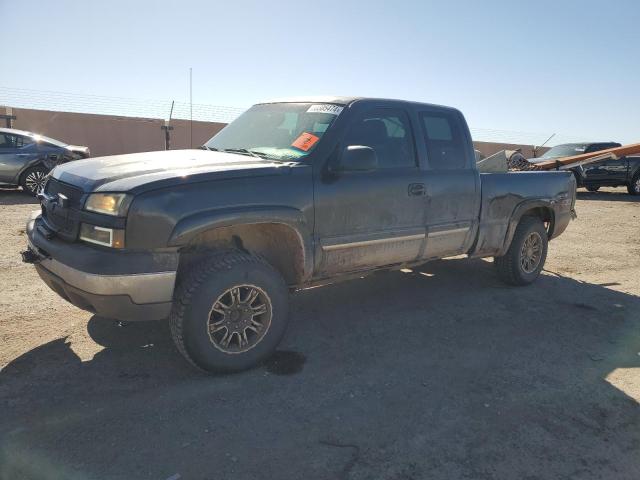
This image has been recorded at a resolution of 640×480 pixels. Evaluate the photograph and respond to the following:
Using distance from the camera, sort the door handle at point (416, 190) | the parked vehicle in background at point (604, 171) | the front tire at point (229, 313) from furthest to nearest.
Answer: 1. the parked vehicle in background at point (604, 171)
2. the door handle at point (416, 190)
3. the front tire at point (229, 313)

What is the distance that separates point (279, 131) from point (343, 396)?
2178mm

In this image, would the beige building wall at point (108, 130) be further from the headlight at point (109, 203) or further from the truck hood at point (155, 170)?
the headlight at point (109, 203)

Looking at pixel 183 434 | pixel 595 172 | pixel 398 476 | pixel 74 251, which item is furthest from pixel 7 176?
pixel 595 172

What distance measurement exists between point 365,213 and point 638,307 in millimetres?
3361

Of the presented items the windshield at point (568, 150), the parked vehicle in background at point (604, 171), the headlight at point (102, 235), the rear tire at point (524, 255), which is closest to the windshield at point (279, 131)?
the headlight at point (102, 235)

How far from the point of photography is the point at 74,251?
3145 millimetres

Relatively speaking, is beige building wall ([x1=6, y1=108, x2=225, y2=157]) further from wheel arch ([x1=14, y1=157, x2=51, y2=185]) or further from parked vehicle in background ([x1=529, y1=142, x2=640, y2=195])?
parked vehicle in background ([x1=529, y1=142, x2=640, y2=195])

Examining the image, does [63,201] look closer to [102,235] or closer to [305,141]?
[102,235]

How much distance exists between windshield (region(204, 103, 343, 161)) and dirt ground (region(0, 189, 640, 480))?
1.51 m

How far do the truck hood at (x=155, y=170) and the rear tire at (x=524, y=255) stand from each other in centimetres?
322

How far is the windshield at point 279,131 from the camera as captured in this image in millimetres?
3951

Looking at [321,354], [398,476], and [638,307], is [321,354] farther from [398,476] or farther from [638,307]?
[638,307]

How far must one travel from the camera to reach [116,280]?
3.00 m

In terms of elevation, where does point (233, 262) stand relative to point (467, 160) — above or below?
below
